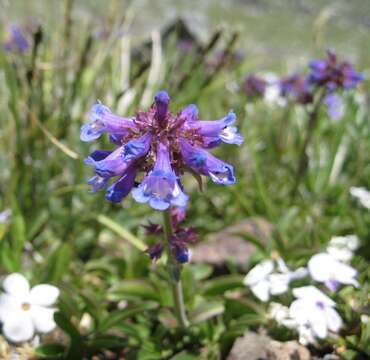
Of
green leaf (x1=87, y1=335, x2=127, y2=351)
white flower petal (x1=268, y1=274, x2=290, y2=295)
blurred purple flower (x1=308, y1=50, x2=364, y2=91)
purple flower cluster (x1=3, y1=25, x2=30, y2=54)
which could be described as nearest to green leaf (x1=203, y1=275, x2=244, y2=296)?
white flower petal (x1=268, y1=274, x2=290, y2=295)

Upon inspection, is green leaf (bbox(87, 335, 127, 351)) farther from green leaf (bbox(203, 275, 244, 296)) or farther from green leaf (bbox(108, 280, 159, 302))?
green leaf (bbox(203, 275, 244, 296))

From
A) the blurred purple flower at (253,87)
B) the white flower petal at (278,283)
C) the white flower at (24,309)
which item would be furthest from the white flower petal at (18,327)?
the blurred purple flower at (253,87)

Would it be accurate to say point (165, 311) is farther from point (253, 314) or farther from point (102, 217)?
→ point (102, 217)

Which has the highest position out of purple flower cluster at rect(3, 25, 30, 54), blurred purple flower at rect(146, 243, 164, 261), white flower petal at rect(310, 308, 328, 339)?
purple flower cluster at rect(3, 25, 30, 54)

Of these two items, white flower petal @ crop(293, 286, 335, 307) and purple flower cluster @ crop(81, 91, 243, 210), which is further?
white flower petal @ crop(293, 286, 335, 307)

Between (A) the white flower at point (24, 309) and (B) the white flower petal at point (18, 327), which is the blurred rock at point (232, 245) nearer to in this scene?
(A) the white flower at point (24, 309)

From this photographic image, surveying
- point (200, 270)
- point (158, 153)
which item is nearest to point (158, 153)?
point (158, 153)

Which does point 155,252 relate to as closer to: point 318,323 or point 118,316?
point 118,316

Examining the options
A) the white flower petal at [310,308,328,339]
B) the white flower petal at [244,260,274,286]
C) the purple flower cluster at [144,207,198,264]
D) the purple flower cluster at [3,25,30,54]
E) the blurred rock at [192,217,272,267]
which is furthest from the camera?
the purple flower cluster at [3,25,30,54]

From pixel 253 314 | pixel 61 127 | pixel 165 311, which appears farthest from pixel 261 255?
pixel 61 127
